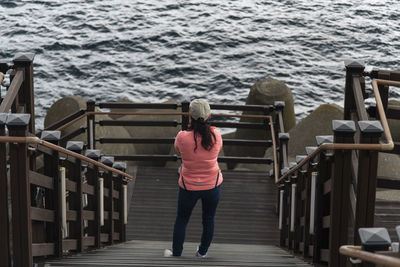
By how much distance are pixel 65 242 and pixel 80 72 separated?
27065mm

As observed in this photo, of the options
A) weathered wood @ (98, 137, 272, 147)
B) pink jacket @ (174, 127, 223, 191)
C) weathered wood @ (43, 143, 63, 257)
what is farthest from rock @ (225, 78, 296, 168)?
weathered wood @ (43, 143, 63, 257)

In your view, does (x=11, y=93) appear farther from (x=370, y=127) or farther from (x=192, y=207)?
(x=370, y=127)

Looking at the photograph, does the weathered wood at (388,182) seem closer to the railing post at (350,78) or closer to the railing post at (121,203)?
the railing post at (350,78)

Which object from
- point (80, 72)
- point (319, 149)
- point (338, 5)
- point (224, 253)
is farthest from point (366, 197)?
point (338, 5)

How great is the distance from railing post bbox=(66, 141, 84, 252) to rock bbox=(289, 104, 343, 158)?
7240mm

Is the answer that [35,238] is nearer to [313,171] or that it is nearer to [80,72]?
[313,171]

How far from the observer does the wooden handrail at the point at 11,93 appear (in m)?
4.67

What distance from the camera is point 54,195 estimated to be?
16.9ft

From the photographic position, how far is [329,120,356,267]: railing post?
4.41m

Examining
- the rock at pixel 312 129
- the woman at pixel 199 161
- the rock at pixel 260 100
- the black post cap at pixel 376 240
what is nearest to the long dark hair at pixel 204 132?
the woman at pixel 199 161

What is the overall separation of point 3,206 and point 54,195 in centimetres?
93

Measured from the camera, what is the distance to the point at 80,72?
1262 inches

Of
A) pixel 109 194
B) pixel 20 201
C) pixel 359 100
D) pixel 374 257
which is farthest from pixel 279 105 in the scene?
pixel 374 257

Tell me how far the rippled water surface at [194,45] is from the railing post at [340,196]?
920 inches
